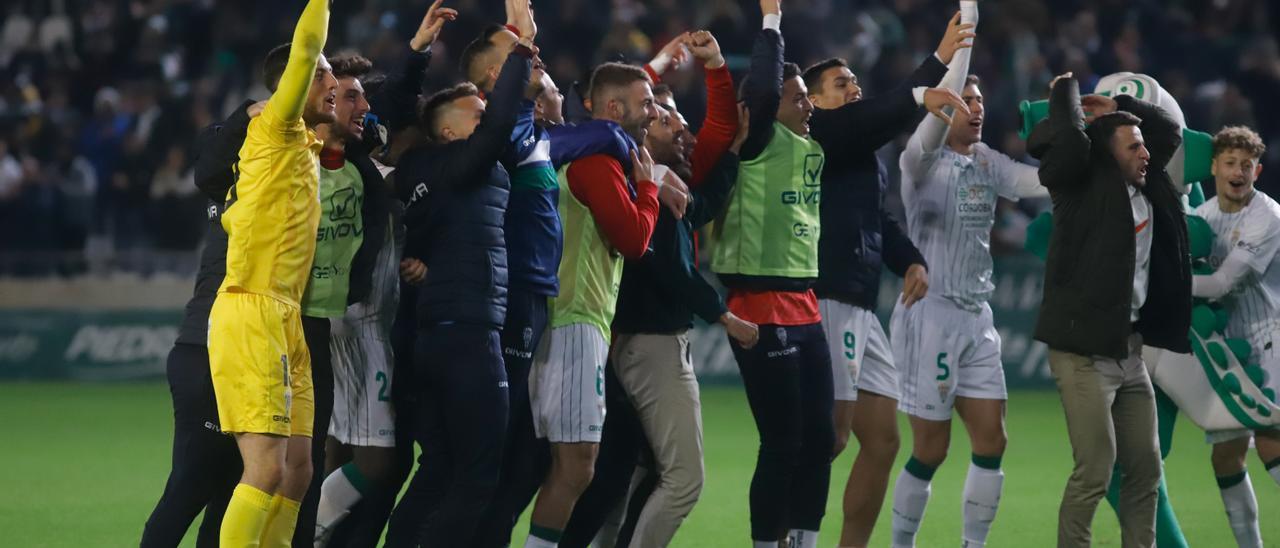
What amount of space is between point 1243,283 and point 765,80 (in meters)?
2.89

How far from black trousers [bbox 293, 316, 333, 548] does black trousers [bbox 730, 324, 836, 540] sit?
5.63ft

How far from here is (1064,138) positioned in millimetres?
6758

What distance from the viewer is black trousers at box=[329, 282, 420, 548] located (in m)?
6.87

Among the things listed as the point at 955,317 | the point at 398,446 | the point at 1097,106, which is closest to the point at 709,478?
the point at 955,317

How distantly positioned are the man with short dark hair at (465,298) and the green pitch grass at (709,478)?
2.32m

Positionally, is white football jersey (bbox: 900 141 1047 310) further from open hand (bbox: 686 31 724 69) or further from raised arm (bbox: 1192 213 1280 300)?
open hand (bbox: 686 31 724 69)

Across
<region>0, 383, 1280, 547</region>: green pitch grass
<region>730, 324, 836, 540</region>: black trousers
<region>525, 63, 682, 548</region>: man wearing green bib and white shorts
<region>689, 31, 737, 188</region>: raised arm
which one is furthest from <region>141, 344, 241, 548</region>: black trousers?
<region>0, 383, 1280, 547</region>: green pitch grass

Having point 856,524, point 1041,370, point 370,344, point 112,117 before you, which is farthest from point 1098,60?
point 370,344

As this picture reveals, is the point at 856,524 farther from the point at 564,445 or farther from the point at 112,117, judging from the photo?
the point at 112,117

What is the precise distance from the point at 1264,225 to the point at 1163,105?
770 mm

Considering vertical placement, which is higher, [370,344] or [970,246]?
[970,246]

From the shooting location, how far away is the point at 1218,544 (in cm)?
845

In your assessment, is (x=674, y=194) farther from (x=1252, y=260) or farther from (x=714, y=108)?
(x=1252, y=260)

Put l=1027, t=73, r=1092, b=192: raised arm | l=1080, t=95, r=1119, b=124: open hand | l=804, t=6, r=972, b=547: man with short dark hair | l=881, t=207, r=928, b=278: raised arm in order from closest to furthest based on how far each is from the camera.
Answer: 1. l=1027, t=73, r=1092, b=192: raised arm
2. l=1080, t=95, r=1119, b=124: open hand
3. l=804, t=6, r=972, b=547: man with short dark hair
4. l=881, t=207, r=928, b=278: raised arm
